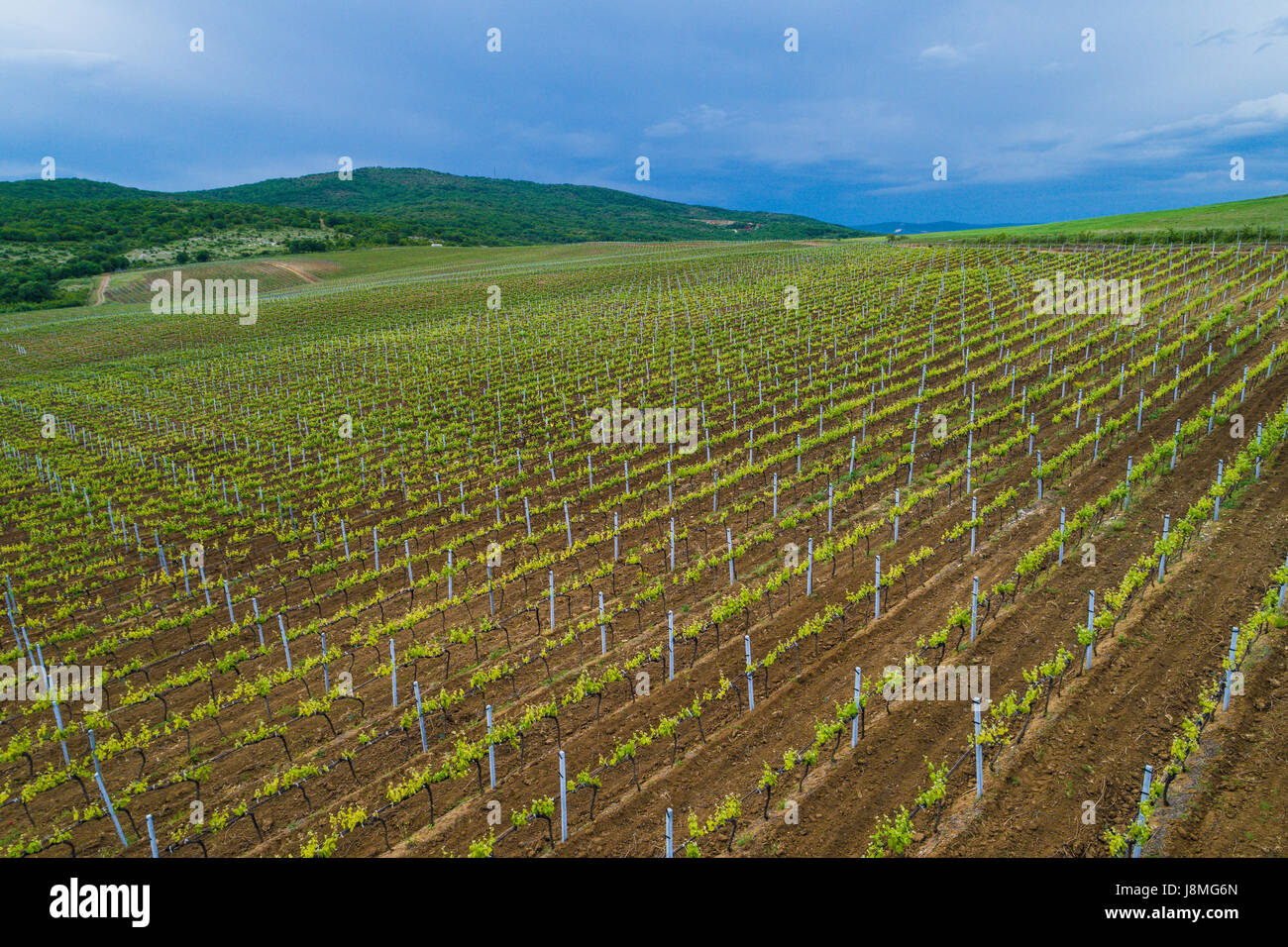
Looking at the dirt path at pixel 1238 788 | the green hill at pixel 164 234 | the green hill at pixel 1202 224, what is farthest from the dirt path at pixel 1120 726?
the green hill at pixel 164 234

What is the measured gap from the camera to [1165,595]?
439 inches

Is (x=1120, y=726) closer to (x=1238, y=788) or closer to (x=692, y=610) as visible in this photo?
(x=1238, y=788)

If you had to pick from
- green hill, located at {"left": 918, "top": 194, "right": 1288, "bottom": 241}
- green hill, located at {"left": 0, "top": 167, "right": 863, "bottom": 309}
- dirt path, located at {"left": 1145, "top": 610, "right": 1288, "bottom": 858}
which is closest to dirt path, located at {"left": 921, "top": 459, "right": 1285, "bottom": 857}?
dirt path, located at {"left": 1145, "top": 610, "right": 1288, "bottom": 858}

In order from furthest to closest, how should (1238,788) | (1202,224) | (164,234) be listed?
(164,234), (1202,224), (1238,788)

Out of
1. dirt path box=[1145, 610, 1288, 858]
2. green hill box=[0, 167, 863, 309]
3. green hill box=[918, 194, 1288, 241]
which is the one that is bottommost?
dirt path box=[1145, 610, 1288, 858]

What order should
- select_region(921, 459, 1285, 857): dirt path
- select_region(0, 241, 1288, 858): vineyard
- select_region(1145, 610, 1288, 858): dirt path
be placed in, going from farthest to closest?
1. select_region(0, 241, 1288, 858): vineyard
2. select_region(921, 459, 1285, 857): dirt path
3. select_region(1145, 610, 1288, 858): dirt path

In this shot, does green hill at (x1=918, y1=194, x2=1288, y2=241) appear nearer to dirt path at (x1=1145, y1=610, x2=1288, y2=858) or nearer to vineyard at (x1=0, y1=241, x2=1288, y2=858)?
vineyard at (x1=0, y1=241, x2=1288, y2=858)

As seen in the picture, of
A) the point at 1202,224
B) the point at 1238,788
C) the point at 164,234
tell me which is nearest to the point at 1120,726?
the point at 1238,788

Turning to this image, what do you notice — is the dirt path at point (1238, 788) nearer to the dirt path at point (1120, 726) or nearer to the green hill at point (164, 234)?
the dirt path at point (1120, 726)

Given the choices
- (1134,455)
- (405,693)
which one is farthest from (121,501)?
(1134,455)

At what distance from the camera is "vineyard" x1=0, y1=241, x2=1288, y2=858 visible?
831 cm

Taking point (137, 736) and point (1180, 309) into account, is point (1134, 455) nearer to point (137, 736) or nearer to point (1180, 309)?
point (1180, 309)

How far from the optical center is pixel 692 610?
12984 mm

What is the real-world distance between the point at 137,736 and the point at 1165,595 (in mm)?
17313
